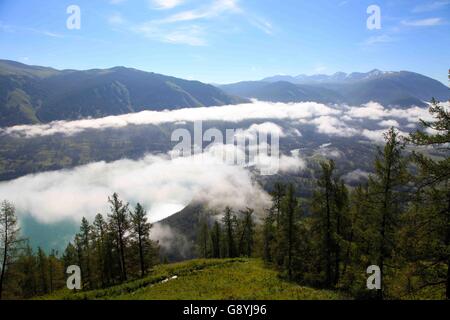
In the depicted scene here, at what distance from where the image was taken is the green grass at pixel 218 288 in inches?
928

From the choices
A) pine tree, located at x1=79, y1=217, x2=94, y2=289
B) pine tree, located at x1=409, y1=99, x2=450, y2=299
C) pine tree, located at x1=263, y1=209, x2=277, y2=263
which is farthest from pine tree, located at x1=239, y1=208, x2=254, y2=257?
pine tree, located at x1=409, y1=99, x2=450, y2=299

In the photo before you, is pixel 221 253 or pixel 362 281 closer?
pixel 362 281

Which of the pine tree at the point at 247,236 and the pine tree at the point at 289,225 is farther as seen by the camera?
the pine tree at the point at 247,236

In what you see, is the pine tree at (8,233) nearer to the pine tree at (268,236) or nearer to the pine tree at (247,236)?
the pine tree at (268,236)

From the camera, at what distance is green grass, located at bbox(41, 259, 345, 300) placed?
23.6m

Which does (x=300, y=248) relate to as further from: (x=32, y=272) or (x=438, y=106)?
(x=32, y=272)

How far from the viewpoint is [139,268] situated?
168 ft

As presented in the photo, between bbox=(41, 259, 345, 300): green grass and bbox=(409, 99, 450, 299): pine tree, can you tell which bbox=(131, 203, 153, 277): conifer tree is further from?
bbox=(409, 99, 450, 299): pine tree

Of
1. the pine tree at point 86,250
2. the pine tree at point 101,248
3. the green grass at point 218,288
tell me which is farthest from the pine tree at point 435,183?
the pine tree at point 86,250

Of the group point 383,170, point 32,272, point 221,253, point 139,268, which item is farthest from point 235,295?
point 32,272

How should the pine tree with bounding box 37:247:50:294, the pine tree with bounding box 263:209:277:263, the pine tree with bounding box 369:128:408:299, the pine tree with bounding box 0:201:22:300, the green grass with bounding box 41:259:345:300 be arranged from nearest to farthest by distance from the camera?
the pine tree with bounding box 369:128:408:299
the green grass with bounding box 41:259:345:300
the pine tree with bounding box 0:201:22:300
the pine tree with bounding box 263:209:277:263
the pine tree with bounding box 37:247:50:294

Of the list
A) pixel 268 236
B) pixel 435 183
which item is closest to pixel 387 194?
pixel 435 183

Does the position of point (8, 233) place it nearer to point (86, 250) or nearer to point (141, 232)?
point (141, 232)
